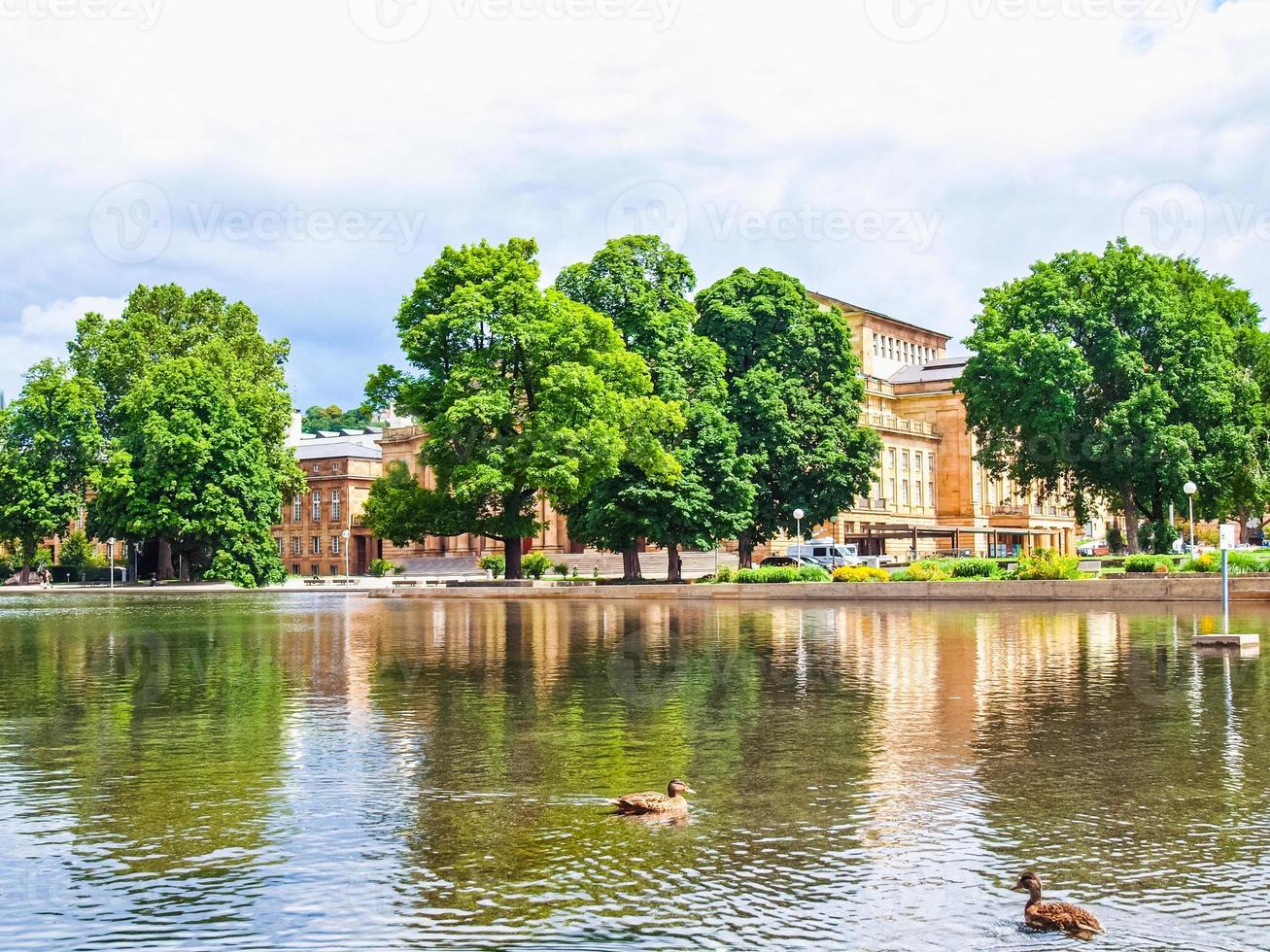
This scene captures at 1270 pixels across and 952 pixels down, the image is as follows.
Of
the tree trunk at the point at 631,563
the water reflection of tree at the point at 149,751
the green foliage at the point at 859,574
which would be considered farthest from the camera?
the tree trunk at the point at 631,563

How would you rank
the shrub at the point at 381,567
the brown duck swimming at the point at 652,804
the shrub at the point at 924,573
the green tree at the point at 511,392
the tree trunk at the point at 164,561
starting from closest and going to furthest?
1. the brown duck swimming at the point at 652,804
2. the shrub at the point at 924,573
3. the green tree at the point at 511,392
4. the tree trunk at the point at 164,561
5. the shrub at the point at 381,567

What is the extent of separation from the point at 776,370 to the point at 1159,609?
3298cm

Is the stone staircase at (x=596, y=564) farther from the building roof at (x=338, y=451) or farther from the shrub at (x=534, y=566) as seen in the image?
the building roof at (x=338, y=451)

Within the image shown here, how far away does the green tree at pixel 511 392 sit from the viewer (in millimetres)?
59812

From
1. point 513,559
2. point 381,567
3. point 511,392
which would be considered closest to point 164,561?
point 381,567

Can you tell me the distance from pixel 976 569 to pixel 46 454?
61.1 metres

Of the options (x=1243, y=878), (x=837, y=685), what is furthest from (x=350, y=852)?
(x=837, y=685)

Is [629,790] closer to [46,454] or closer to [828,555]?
[828,555]

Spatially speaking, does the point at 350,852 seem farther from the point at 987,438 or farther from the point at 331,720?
the point at 987,438

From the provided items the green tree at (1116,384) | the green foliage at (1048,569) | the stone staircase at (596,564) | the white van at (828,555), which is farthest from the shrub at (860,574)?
the stone staircase at (596,564)

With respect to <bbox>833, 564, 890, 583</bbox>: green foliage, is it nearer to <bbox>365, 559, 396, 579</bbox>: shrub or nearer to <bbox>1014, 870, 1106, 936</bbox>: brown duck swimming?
<bbox>1014, 870, 1106, 936</bbox>: brown duck swimming

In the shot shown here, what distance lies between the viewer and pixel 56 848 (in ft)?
33.6

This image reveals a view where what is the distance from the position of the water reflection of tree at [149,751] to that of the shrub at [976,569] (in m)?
32.9

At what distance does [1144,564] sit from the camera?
54188mm
